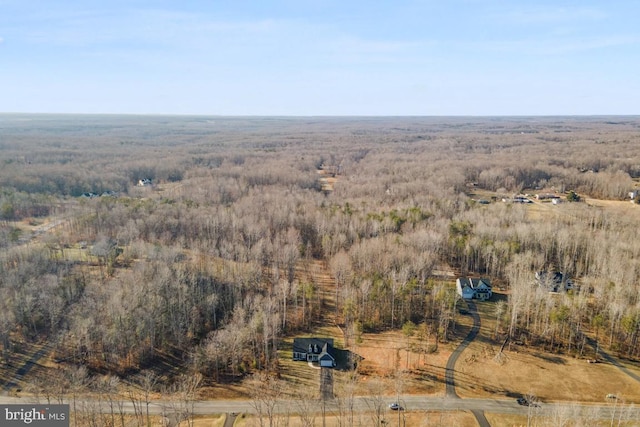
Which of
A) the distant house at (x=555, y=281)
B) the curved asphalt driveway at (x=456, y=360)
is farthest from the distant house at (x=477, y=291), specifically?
the distant house at (x=555, y=281)

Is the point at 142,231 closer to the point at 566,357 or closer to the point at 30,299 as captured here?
the point at 30,299

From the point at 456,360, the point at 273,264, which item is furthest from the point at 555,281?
the point at 273,264

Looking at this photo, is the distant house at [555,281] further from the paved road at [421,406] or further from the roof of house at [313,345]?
the roof of house at [313,345]

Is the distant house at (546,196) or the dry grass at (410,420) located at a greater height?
the distant house at (546,196)

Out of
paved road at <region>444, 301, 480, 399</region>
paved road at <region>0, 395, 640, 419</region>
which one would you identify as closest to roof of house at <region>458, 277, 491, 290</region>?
paved road at <region>444, 301, 480, 399</region>

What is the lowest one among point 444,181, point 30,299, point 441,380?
point 441,380

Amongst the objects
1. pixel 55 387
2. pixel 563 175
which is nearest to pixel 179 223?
pixel 55 387
